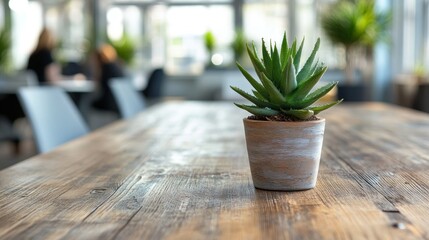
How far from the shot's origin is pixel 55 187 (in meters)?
1.34

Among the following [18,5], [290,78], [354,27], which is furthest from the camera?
[18,5]

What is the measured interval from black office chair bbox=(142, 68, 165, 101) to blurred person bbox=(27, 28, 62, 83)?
3.52 feet

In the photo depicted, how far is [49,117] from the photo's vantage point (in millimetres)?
2576

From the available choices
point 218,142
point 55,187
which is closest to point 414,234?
point 55,187

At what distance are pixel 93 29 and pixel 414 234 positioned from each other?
426 inches

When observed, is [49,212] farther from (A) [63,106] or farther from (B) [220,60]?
(B) [220,60]

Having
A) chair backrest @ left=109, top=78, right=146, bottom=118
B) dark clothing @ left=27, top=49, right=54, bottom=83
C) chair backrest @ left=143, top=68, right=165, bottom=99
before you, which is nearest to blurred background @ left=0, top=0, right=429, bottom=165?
chair backrest @ left=143, top=68, right=165, bottom=99

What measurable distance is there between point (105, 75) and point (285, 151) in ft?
21.2

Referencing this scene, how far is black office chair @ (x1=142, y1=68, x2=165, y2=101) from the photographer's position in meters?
8.27

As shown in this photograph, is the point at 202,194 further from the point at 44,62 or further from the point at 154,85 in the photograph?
the point at 154,85

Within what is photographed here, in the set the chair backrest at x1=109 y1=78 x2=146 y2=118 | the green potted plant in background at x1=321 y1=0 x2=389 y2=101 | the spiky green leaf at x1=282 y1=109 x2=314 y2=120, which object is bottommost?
the chair backrest at x1=109 y1=78 x2=146 y2=118

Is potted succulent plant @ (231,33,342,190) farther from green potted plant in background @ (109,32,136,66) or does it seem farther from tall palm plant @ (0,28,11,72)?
green potted plant in background @ (109,32,136,66)

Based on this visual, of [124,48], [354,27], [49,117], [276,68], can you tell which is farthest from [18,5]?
[276,68]

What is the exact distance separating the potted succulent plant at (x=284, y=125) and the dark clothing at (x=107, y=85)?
6.29m
